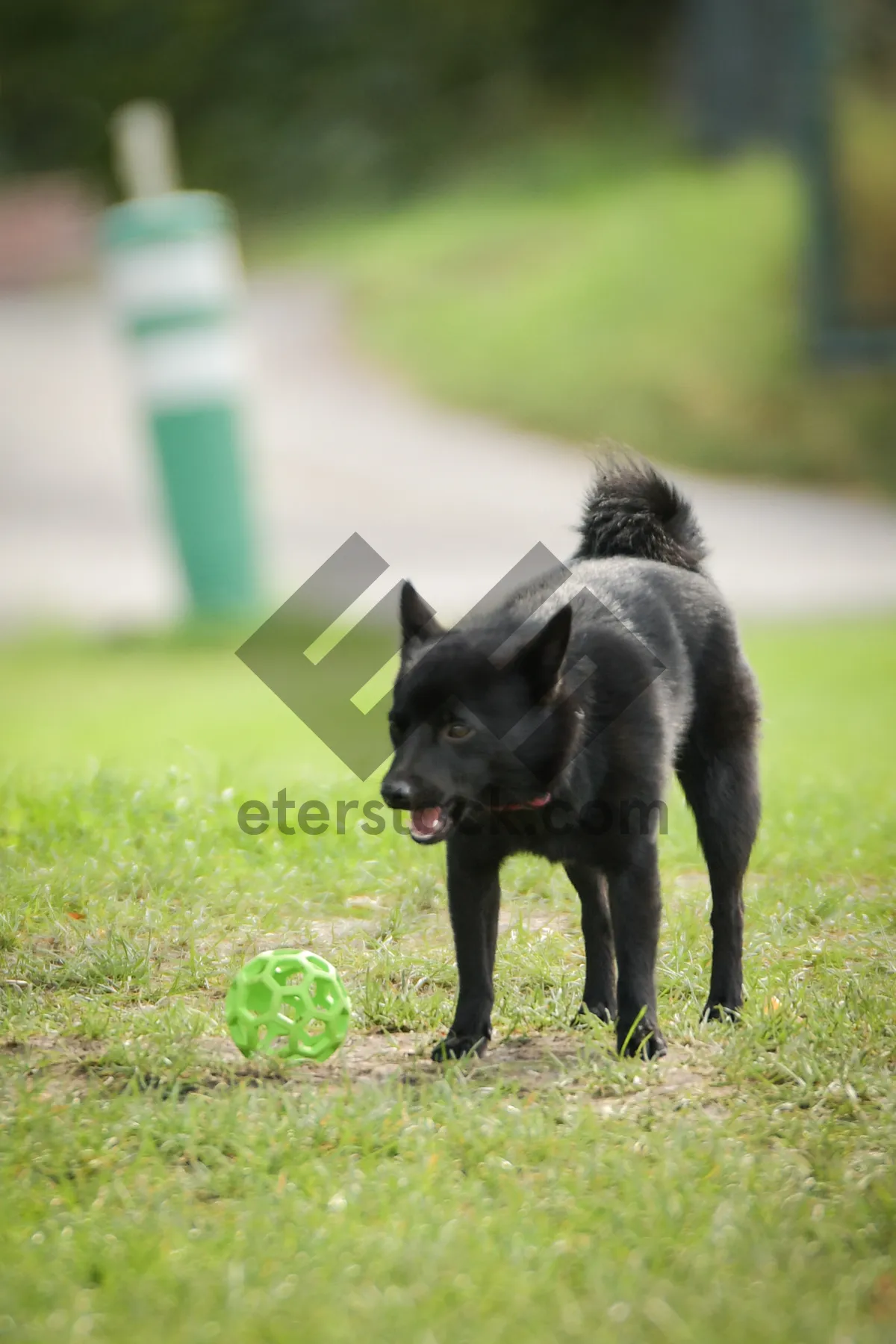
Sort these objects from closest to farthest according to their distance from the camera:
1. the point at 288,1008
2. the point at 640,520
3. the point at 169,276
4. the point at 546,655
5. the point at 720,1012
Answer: the point at 546,655
the point at 288,1008
the point at 720,1012
the point at 640,520
the point at 169,276

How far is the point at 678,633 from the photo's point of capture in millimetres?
3680

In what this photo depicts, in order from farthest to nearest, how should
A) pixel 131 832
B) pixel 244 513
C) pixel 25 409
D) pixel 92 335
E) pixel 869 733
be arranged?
pixel 92 335 < pixel 25 409 < pixel 244 513 < pixel 869 733 < pixel 131 832

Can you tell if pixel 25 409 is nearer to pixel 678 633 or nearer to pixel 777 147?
pixel 777 147

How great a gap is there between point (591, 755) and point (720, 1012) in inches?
27.7

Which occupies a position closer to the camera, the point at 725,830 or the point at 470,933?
the point at 470,933

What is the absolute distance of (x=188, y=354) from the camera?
32.0 ft

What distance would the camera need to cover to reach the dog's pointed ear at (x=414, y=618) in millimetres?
3520

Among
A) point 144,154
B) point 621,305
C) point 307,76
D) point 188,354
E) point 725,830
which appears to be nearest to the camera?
point 725,830

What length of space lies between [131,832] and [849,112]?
10.6 metres

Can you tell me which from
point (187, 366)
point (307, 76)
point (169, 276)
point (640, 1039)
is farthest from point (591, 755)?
point (307, 76)

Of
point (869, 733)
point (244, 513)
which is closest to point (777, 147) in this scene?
point (244, 513)

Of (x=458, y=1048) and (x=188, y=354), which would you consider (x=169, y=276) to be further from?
(x=458, y=1048)

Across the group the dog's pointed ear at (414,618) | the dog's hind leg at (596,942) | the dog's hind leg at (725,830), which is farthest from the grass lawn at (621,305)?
the dog's pointed ear at (414,618)

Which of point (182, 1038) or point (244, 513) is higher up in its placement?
point (244, 513)
